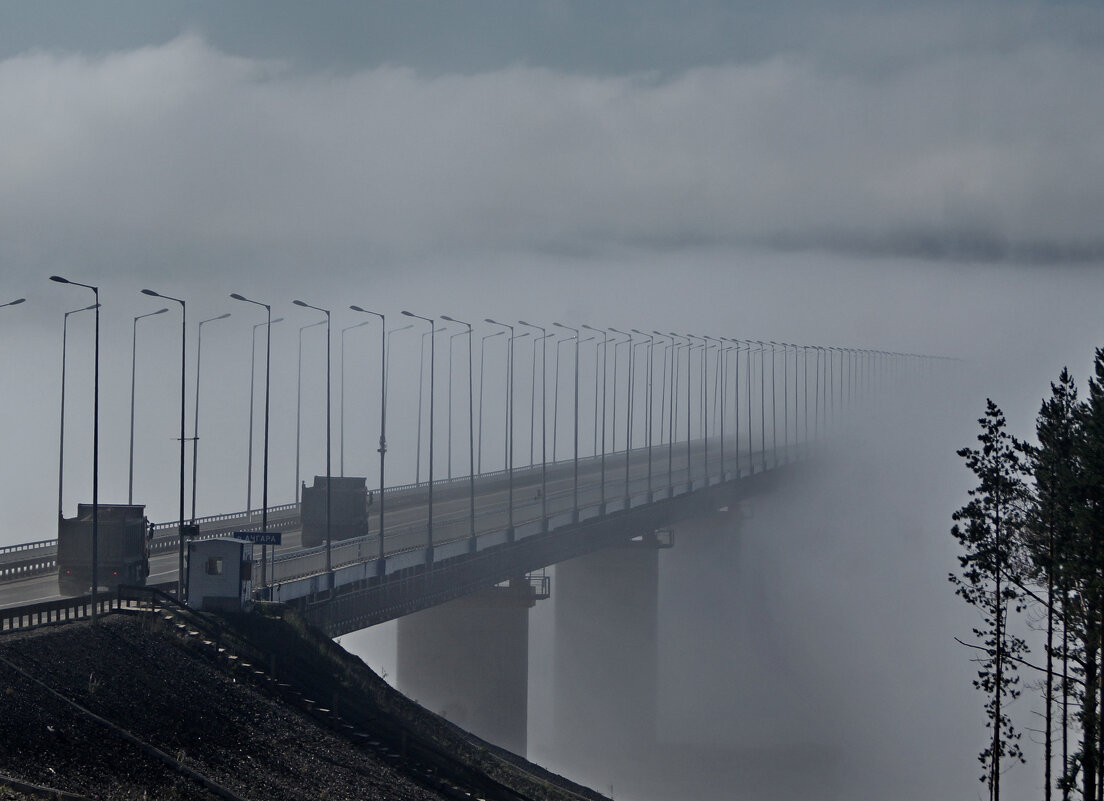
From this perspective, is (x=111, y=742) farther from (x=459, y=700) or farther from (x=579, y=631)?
(x=579, y=631)

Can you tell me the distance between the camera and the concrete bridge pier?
390 ft

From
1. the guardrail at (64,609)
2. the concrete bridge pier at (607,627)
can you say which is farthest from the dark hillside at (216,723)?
the concrete bridge pier at (607,627)

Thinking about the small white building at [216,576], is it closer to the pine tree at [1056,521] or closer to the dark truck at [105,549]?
the dark truck at [105,549]

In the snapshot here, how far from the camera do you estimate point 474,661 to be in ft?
297

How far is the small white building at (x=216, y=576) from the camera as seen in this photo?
49.1 metres

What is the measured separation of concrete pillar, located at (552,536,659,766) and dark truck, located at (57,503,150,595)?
214 ft

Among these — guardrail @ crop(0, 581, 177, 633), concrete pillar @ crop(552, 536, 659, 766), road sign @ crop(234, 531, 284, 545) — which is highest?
road sign @ crop(234, 531, 284, 545)

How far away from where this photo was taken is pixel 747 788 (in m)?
92.9

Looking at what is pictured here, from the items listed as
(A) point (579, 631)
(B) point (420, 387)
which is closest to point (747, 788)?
(A) point (579, 631)

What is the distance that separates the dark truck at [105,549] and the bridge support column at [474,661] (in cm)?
3514

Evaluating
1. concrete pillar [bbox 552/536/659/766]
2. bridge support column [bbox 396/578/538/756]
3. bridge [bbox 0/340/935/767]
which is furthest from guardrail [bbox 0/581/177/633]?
concrete pillar [bbox 552/536/659/766]

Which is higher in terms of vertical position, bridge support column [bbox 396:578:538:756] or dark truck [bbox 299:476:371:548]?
dark truck [bbox 299:476:371:548]

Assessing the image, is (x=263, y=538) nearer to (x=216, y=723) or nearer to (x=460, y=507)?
(x=216, y=723)

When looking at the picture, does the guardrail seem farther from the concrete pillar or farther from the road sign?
the concrete pillar
